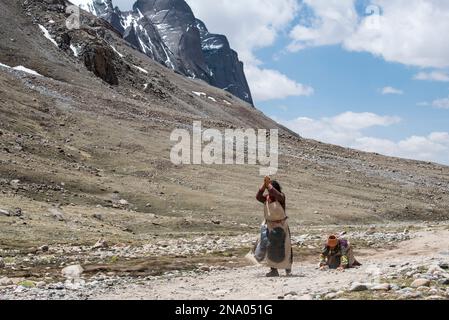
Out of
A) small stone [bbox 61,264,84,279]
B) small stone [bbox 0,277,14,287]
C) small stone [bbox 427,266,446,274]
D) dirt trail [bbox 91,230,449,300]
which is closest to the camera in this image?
dirt trail [bbox 91,230,449,300]

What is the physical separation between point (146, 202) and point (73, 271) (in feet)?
73.7

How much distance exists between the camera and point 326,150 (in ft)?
234

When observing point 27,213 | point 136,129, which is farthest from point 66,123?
point 27,213

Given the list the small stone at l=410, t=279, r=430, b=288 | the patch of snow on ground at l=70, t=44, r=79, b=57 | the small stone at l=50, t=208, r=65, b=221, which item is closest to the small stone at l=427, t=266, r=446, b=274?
the small stone at l=410, t=279, r=430, b=288

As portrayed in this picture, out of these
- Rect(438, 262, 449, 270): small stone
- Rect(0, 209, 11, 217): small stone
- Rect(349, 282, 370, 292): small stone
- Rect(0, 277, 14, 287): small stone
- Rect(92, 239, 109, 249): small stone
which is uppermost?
Rect(0, 209, 11, 217): small stone

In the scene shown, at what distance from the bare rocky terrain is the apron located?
0.83 metres

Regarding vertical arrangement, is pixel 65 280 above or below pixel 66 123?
below

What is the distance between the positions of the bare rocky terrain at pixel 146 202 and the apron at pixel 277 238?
0.83 meters

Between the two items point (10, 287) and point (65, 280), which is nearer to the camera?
point (10, 287)

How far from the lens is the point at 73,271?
51.7 ft

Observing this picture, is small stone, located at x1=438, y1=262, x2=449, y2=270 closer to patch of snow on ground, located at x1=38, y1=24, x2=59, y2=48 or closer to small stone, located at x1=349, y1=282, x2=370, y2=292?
small stone, located at x1=349, y1=282, x2=370, y2=292

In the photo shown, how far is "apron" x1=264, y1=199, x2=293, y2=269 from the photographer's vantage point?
15.7m
